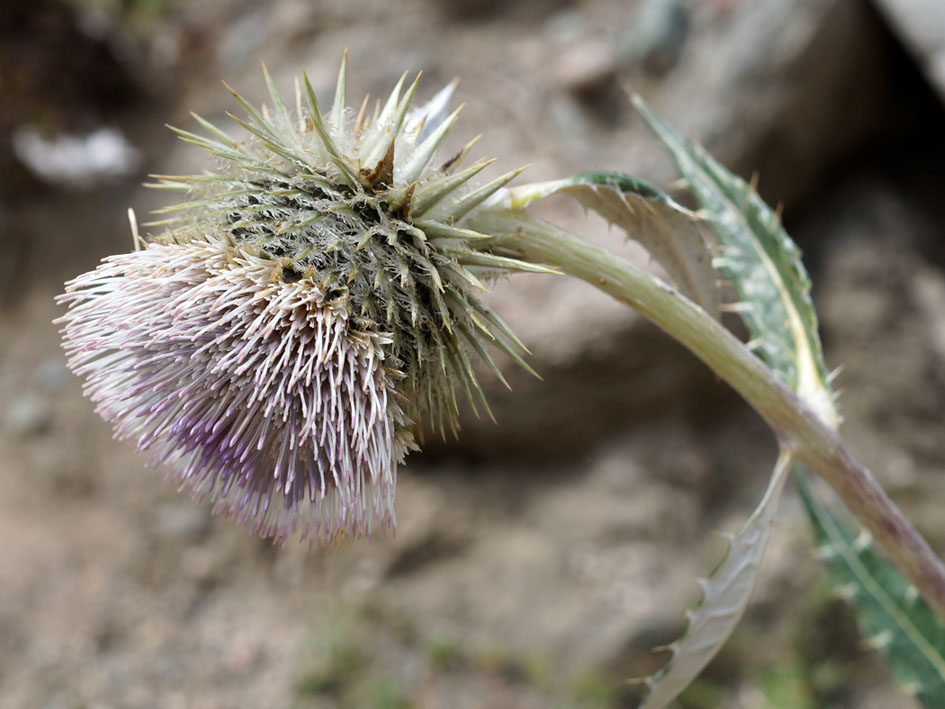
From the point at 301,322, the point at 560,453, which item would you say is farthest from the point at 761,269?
the point at 560,453

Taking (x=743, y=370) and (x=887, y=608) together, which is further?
(x=887, y=608)

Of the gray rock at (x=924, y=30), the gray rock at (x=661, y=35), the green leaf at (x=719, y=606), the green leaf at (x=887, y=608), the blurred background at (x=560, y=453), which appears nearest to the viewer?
the green leaf at (x=719, y=606)

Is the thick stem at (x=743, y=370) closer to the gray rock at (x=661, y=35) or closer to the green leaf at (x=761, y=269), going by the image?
the green leaf at (x=761, y=269)

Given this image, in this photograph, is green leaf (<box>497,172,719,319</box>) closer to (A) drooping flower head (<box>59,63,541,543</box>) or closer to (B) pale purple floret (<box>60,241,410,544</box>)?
(A) drooping flower head (<box>59,63,541,543</box>)

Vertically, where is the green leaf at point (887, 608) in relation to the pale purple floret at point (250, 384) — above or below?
below

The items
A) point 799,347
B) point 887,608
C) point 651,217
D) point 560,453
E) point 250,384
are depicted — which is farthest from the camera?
point 560,453

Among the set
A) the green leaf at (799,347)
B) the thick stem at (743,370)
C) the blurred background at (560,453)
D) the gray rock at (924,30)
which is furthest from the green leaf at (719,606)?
the gray rock at (924,30)

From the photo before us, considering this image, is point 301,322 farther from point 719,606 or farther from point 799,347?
point 799,347
